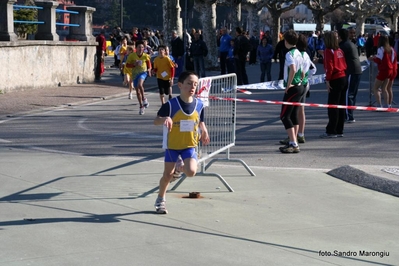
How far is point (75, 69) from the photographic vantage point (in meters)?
25.7

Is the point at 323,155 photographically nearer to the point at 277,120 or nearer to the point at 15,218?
the point at 277,120

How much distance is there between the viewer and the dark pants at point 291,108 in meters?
11.3

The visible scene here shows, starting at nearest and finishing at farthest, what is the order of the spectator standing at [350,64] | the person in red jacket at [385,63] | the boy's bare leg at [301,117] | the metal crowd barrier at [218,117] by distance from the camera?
the metal crowd barrier at [218,117], the boy's bare leg at [301,117], the spectator standing at [350,64], the person in red jacket at [385,63]

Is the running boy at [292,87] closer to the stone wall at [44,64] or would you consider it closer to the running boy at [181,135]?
the running boy at [181,135]

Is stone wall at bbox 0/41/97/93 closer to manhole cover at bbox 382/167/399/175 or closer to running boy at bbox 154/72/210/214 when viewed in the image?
manhole cover at bbox 382/167/399/175

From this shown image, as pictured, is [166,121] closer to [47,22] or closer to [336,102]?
[336,102]

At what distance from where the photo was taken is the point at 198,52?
89.8ft

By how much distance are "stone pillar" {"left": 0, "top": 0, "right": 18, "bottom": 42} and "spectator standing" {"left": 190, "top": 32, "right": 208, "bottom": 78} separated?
742 centimetres

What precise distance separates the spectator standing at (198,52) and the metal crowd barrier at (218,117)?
1765 centimetres

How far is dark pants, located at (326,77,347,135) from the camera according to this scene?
13.0m

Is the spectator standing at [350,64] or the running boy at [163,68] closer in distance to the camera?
the spectator standing at [350,64]

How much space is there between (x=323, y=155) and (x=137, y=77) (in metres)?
7.02

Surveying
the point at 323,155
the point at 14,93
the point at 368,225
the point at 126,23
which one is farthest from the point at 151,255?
the point at 126,23

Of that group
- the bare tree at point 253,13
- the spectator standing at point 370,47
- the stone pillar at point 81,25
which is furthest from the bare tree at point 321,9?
the stone pillar at point 81,25
